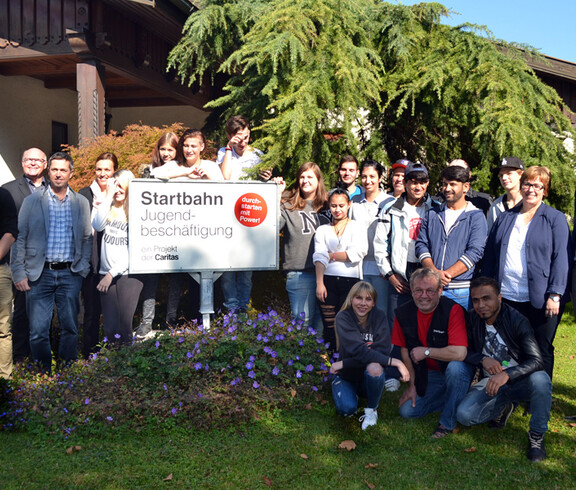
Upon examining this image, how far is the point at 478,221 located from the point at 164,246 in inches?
114

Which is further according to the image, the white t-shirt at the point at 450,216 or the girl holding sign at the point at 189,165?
the girl holding sign at the point at 189,165

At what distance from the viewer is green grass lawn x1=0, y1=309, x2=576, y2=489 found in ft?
11.8

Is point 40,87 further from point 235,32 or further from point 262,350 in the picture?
point 262,350

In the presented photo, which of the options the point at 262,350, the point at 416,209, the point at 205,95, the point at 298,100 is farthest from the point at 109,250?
the point at 205,95

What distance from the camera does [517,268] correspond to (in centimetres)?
458

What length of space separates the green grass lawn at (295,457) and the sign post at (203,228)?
5.11 ft

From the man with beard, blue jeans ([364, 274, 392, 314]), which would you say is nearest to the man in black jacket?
the man with beard

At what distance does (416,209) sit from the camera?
529 centimetres

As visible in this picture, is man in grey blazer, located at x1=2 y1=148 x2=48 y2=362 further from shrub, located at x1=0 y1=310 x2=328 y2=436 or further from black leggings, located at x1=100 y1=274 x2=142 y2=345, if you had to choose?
black leggings, located at x1=100 y1=274 x2=142 y2=345

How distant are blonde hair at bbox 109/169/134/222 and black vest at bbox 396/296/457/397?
283 centimetres

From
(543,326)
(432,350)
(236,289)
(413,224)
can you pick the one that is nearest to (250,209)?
(236,289)

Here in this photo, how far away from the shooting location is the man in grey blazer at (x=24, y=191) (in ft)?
18.0

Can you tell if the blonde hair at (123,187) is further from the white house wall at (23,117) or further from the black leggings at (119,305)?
the white house wall at (23,117)

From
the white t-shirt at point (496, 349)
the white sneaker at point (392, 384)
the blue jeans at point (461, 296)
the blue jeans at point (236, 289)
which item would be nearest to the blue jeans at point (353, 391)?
the white sneaker at point (392, 384)
